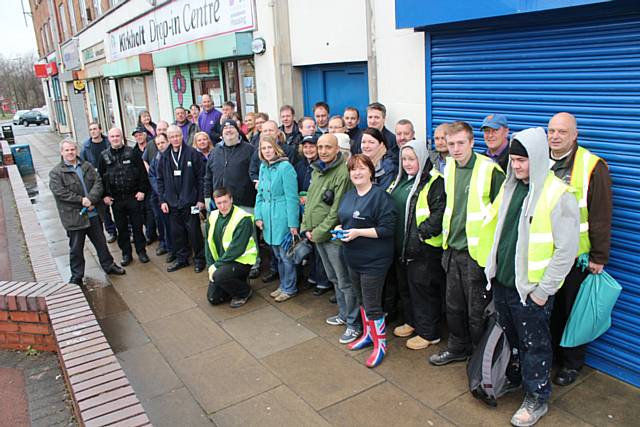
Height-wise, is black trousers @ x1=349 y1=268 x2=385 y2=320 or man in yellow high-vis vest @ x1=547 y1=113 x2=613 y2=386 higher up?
man in yellow high-vis vest @ x1=547 y1=113 x2=613 y2=386

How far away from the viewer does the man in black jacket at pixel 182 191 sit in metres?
6.80

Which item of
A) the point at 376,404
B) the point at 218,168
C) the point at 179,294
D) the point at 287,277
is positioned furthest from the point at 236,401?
the point at 218,168

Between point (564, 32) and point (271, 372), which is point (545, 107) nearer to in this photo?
point (564, 32)

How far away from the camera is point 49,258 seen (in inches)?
262

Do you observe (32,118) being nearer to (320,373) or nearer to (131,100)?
(131,100)

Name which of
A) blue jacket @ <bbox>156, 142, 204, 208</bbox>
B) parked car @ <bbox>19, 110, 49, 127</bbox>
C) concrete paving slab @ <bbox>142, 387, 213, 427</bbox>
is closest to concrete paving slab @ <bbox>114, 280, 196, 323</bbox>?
blue jacket @ <bbox>156, 142, 204, 208</bbox>

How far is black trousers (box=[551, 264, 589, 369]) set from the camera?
3.83 meters

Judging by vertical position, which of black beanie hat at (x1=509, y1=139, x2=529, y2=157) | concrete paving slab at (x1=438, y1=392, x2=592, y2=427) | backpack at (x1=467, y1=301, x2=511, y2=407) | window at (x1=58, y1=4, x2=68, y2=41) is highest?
window at (x1=58, y1=4, x2=68, y2=41)

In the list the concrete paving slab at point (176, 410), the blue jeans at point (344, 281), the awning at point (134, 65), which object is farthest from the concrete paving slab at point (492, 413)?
the awning at point (134, 65)

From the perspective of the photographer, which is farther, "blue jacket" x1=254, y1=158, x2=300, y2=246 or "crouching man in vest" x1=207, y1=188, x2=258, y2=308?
"crouching man in vest" x1=207, y1=188, x2=258, y2=308

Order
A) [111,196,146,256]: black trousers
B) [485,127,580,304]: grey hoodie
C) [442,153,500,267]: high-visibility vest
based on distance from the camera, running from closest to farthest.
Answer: [485,127,580,304]: grey hoodie < [442,153,500,267]: high-visibility vest < [111,196,146,256]: black trousers

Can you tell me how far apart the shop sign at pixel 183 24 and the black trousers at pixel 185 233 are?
3509mm

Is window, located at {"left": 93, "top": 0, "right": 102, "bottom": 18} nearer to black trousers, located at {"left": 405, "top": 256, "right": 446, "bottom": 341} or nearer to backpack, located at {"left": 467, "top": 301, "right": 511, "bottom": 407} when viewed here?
black trousers, located at {"left": 405, "top": 256, "right": 446, "bottom": 341}

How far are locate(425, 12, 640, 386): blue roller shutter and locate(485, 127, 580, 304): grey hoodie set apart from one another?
891mm
